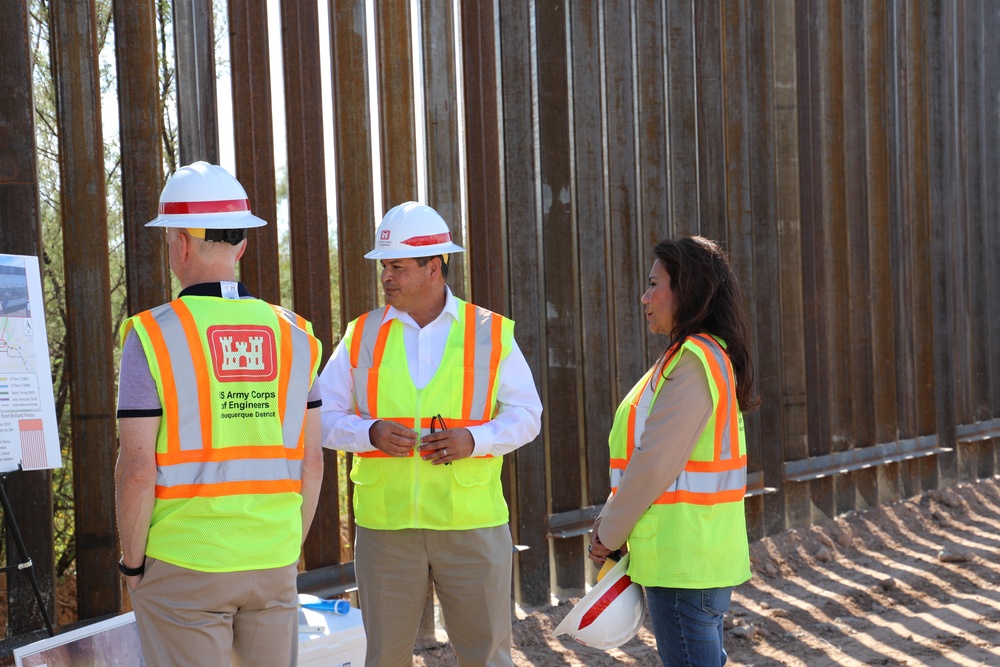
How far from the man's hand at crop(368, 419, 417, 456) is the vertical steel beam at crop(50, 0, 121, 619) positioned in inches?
61.4

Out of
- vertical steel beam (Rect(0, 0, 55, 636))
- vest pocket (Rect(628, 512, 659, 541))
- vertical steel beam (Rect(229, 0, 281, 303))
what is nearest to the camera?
vest pocket (Rect(628, 512, 659, 541))

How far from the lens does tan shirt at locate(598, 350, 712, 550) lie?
3303 mm

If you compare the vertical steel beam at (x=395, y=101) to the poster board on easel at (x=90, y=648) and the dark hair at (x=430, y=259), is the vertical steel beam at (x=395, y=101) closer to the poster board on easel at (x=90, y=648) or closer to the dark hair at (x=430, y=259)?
the dark hair at (x=430, y=259)

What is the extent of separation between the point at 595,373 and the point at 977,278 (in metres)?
5.99

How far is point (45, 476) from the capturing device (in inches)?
173

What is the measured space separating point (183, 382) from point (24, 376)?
1462 millimetres

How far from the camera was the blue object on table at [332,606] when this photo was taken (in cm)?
393

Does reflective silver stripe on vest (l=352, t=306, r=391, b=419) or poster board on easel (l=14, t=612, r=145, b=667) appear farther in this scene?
reflective silver stripe on vest (l=352, t=306, r=391, b=419)

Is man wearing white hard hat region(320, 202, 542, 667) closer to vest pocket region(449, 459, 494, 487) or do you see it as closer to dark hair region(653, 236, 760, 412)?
vest pocket region(449, 459, 494, 487)

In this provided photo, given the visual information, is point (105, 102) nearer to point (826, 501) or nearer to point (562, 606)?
point (562, 606)

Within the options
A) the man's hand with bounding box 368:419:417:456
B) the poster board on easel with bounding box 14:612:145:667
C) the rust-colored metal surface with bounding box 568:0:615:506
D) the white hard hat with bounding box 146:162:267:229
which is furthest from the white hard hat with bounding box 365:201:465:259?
the rust-colored metal surface with bounding box 568:0:615:506

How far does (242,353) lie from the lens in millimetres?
2789

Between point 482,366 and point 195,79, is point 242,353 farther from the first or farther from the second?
point 195,79

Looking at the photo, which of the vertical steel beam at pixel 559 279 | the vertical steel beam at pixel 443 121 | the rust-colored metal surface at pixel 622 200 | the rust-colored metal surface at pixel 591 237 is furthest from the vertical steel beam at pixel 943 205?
the vertical steel beam at pixel 443 121
